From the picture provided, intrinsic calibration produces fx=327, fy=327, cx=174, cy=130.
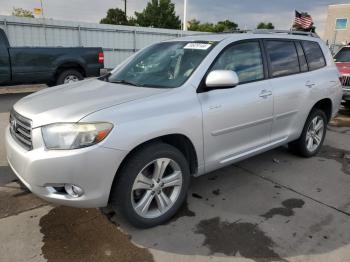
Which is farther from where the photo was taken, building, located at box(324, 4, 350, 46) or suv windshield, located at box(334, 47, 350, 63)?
building, located at box(324, 4, 350, 46)

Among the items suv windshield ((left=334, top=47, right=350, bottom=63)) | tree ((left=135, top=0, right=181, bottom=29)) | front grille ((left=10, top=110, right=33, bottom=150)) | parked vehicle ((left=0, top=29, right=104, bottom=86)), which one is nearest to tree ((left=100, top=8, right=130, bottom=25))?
tree ((left=135, top=0, right=181, bottom=29))

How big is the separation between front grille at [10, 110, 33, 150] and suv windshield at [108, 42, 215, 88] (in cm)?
112

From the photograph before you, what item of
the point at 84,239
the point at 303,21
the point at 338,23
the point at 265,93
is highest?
the point at 338,23

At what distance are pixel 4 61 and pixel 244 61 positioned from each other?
24.3 feet

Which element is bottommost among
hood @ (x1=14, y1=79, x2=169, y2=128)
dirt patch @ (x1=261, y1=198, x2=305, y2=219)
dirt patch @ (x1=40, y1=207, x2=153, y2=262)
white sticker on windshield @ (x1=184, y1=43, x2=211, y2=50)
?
dirt patch @ (x1=40, y1=207, x2=153, y2=262)

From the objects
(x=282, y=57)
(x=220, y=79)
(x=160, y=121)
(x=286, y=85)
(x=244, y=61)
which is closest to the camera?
(x=160, y=121)

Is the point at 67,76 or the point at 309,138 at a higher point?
the point at 67,76

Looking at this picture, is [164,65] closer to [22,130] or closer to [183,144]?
[183,144]

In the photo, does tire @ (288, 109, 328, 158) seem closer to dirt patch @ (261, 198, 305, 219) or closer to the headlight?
dirt patch @ (261, 198, 305, 219)

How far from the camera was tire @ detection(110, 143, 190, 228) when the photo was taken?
2.65 m

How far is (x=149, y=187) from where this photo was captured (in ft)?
9.44

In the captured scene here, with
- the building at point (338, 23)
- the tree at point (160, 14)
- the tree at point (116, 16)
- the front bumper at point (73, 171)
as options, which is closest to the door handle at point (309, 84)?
the front bumper at point (73, 171)

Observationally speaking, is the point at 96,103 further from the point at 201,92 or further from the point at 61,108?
the point at 201,92

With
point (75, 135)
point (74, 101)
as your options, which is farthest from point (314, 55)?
point (75, 135)
